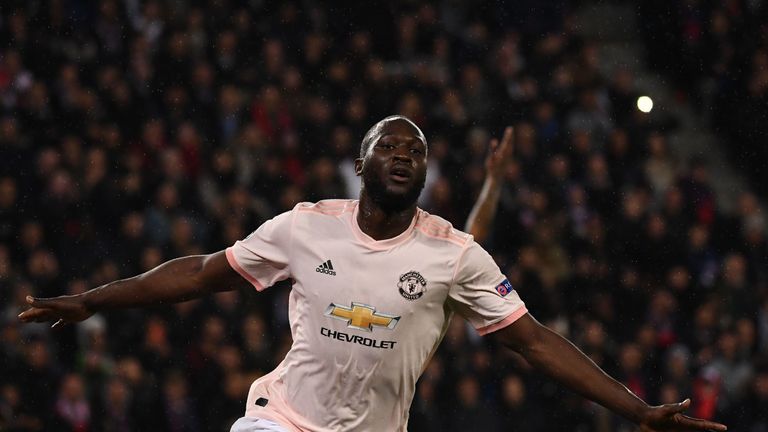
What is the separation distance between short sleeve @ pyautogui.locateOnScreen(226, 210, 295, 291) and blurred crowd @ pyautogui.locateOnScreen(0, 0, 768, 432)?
487cm

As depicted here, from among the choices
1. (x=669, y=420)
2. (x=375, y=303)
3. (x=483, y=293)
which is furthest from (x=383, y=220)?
(x=669, y=420)

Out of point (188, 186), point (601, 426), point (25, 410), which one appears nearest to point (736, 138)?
point (601, 426)

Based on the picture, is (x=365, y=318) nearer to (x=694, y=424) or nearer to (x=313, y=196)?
(x=694, y=424)

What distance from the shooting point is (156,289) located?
5.17 meters

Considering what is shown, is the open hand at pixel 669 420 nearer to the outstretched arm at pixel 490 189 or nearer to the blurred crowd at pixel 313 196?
the outstretched arm at pixel 490 189

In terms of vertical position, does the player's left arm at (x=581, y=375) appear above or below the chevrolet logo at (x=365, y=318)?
below

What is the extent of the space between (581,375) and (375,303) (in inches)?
34.7

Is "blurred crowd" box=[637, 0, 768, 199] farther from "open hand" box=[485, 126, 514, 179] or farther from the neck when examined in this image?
the neck

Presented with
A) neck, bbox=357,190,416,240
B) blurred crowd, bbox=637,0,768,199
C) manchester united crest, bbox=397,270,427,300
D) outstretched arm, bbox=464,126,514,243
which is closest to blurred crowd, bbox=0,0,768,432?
blurred crowd, bbox=637,0,768,199

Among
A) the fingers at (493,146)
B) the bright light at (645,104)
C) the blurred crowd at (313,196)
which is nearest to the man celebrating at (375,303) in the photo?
the fingers at (493,146)

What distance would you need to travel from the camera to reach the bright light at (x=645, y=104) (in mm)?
14061

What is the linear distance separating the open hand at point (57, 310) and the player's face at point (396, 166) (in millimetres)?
1297

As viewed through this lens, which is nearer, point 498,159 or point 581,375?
point 581,375

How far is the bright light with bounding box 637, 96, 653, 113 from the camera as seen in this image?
1406cm
